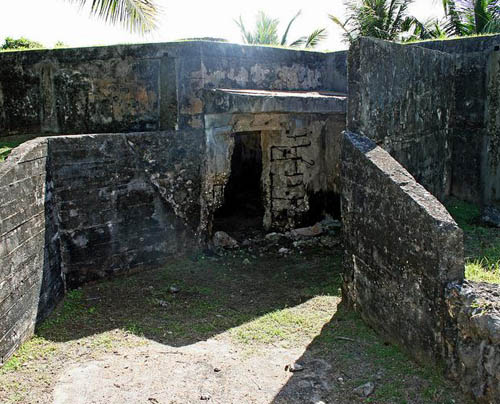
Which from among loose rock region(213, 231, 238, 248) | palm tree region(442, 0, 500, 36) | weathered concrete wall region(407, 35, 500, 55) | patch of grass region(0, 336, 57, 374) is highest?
palm tree region(442, 0, 500, 36)

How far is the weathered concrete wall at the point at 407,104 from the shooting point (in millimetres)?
5789

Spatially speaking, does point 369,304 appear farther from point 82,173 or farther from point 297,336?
point 82,173

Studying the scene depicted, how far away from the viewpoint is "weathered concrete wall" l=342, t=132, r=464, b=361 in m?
4.21

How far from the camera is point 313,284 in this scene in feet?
22.2

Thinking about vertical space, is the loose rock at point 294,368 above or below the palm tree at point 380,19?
below

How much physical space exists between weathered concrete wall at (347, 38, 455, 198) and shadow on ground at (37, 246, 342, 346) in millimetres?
1893

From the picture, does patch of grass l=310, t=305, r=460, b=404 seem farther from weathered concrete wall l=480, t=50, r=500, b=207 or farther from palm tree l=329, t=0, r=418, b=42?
palm tree l=329, t=0, r=418, b=42

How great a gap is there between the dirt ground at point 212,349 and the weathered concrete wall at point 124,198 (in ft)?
1.26

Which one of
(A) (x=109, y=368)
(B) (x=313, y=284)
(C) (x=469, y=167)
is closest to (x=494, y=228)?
(C) (x=469, y=167)

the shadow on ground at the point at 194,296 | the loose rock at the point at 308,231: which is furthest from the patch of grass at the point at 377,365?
the loose rock at the point at 308,231

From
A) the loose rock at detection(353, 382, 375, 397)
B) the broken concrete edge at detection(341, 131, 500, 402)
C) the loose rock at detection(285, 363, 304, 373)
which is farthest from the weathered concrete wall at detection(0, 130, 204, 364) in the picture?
the loose rock at detection(353, 382, 375, 397)

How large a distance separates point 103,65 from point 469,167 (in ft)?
20.4

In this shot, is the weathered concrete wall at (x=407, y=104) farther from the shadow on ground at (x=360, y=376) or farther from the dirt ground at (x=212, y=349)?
the shadow on ground at (x=360, y=376)

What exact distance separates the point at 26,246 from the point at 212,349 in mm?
2193
